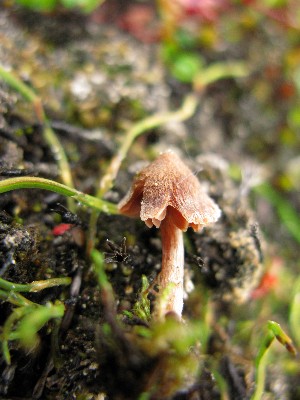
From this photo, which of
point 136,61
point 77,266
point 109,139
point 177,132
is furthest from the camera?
point 136,61

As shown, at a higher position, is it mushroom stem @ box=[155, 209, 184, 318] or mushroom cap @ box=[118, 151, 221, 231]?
mushroom cap @ box=[118, 151, 221, 231]

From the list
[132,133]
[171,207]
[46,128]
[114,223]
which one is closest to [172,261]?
[171,207]

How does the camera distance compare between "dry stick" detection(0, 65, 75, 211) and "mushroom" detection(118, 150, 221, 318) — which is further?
"dry stick" detection(0, 65, 75, 211)

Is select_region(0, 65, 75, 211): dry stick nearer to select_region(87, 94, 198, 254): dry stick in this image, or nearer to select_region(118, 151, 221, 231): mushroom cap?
select_region(87, 94, 198, 254): dry stick

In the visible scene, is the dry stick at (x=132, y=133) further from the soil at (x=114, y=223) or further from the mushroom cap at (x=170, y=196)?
the mushroom cap at (x=170, y=196)

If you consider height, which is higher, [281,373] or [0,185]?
[0,185]

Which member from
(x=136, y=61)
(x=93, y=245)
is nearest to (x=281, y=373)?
(x=93, y=245)

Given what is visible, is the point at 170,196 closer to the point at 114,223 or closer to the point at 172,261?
the point at 172,261

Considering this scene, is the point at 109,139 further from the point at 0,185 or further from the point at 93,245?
the point at 0,185

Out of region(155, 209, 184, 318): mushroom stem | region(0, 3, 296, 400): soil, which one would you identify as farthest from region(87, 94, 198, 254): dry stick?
region(155, 209, 184, 318): mushroom stem
